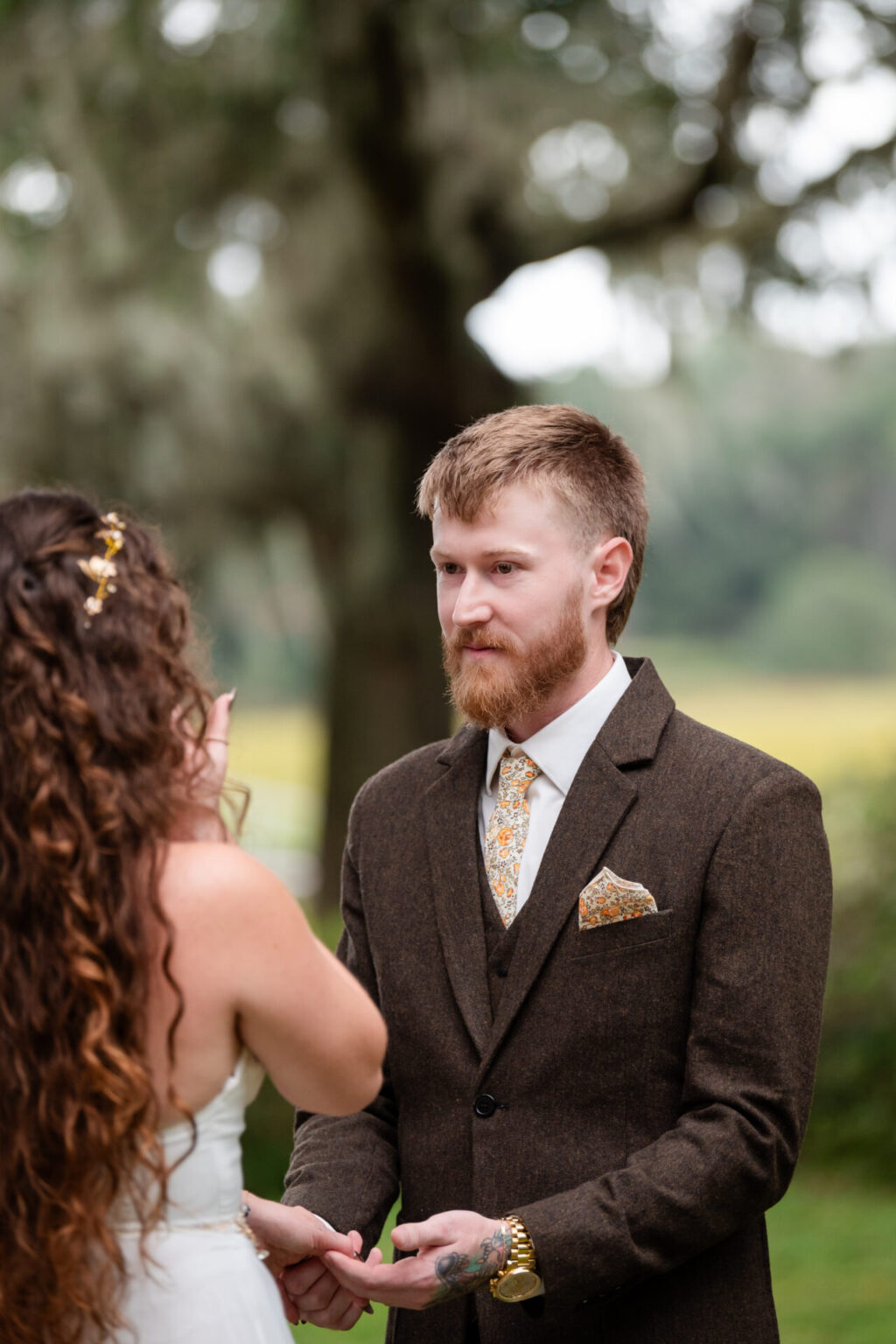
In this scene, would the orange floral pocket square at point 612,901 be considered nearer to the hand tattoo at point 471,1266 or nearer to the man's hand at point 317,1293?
the hand tattoo at point 471,1266

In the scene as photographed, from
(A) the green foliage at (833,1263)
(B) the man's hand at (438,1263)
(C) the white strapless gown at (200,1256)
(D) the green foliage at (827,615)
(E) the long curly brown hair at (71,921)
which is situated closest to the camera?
(E) the long curly brown hair at (71,921)

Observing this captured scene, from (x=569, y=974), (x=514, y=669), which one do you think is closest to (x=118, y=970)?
(x=569, y=974)

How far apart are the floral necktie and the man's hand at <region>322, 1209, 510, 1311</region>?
0.46m

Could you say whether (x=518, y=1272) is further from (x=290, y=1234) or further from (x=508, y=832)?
(x=508, y=832)

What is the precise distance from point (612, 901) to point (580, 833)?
0.13 metres

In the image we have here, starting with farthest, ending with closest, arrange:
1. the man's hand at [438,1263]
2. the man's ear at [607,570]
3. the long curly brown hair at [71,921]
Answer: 1. the man's ear at [607,570]
2. the man's hand at [438,1263]
3. the long curly brown hair at [71,921]

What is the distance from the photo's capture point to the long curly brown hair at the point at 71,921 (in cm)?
167

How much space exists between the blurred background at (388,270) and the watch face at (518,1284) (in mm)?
3614

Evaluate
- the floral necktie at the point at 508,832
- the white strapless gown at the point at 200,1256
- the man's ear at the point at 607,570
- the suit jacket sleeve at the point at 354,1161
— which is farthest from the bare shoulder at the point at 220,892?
the man's ear at the point at 607,570

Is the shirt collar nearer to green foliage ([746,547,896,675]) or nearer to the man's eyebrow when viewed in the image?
the man's eyebrow

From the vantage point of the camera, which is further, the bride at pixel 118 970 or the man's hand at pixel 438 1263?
the man's hand at pixel 438 1263

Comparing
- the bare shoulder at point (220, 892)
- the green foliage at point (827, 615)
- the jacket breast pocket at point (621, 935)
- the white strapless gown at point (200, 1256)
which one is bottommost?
the green foliage at point (827, 615)

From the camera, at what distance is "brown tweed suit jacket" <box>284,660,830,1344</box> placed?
2076 millimetres

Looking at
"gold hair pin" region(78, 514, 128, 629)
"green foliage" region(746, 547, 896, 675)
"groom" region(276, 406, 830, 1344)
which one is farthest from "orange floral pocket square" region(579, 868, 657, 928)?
"green foliage" region(746, 547, 896, 675)
